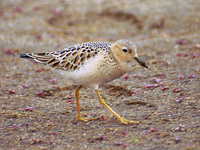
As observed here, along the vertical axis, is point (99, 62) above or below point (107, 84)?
above

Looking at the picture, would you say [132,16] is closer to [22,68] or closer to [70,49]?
[22,68]

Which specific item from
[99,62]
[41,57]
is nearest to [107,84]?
[41,57]

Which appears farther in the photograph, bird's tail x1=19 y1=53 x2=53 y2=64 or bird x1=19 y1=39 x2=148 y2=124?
bird's tail x1=19 y1=53 x2=53 y2=64

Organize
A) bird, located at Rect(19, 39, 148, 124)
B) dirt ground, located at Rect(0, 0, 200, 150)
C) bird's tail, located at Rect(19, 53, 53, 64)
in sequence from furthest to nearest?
bird's tail, located at Rect(19, 53, 53, 64)
bird, located at Rect(19, 39, 148, 124)
dirt ground, located at Rect(0, 0, 200, 150)

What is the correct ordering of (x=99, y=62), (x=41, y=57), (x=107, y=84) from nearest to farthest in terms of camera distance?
(x=99, y=62)
(x=41, y=57)
(x=107, y=84)

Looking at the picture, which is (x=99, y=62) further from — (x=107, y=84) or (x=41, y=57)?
(x=107, y=84)

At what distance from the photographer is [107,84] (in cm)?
859

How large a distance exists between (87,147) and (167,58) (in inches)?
194

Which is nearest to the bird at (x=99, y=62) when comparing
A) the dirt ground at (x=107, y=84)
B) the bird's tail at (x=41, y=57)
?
the bird's tail at (x=41, y=57)

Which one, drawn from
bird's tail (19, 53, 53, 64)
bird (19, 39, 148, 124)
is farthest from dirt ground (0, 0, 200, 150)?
bird's tail (19, 53, 53, 64)

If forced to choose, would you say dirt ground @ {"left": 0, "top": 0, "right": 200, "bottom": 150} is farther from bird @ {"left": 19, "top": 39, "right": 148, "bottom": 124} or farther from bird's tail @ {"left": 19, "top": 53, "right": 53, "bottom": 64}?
bird's tail @ {"left": 19, "top": 53, "right": 53, "bottom": 64}

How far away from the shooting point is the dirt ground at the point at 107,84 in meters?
6.04

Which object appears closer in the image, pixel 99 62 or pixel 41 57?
pixel 99 62

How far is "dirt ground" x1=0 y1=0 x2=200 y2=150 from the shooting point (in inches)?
238
